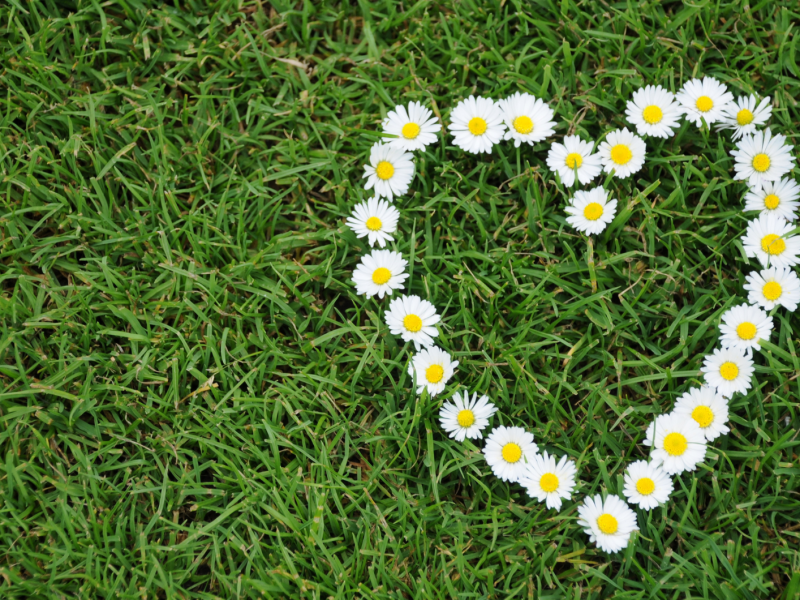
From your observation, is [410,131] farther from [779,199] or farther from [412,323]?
[779,199]

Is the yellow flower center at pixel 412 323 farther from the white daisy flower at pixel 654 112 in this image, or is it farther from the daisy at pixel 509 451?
the white daisy flower at pixel 654 112

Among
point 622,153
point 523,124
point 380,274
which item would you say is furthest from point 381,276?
point 622,153

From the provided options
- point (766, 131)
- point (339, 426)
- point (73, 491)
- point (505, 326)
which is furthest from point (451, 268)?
point (73, 491)

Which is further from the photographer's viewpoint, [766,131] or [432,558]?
[766,131]

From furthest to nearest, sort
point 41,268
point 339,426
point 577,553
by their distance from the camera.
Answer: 1. point 41,268
2. point 339,426
3. point 577,553

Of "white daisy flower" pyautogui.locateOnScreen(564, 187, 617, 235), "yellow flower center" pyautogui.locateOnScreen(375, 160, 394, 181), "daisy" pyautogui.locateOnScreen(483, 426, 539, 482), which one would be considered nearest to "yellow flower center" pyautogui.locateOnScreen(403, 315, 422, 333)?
"daisy" pyautogui.locateOnScreen(483, 426, 539, 482)

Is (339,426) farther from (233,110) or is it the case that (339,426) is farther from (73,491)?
(233,110)
